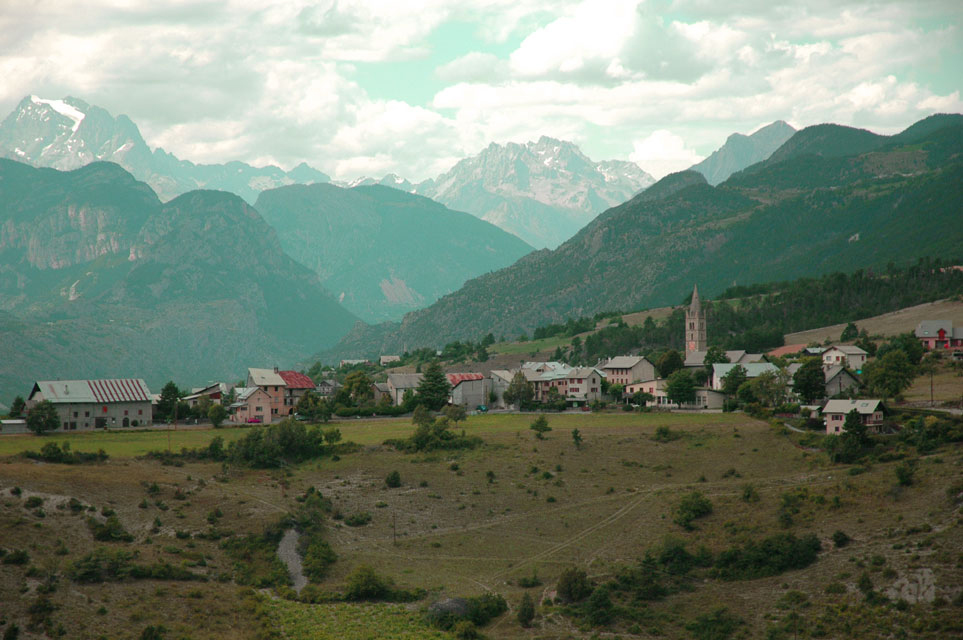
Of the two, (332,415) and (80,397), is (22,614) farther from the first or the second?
(332,415)

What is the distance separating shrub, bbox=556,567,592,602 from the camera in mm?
64750

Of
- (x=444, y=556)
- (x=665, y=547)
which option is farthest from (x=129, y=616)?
(x=665, y=547)

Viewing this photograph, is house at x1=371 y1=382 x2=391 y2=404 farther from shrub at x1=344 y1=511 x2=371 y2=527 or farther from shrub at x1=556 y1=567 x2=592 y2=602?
shrub at x1=556 y1=567 x2=592 y2=602

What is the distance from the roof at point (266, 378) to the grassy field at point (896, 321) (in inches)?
3517

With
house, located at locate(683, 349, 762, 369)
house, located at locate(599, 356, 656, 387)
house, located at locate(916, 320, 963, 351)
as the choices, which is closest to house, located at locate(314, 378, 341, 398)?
house, located at locate(599, 356, 656, 387)

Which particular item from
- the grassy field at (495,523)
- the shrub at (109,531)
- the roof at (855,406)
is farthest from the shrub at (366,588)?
the roof at (855,406)

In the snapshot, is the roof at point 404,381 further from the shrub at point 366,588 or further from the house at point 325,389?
the shrub at point 366,588

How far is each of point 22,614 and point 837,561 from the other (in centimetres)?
4945

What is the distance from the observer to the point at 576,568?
223 feet

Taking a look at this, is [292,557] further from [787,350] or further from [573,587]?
[787,350]

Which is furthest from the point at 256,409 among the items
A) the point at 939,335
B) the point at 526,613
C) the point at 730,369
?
the point at 939,335

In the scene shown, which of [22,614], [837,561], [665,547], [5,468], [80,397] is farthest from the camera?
[80,397]

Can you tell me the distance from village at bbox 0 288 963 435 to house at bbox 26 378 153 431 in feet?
0.35

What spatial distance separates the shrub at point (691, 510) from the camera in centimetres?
7400
